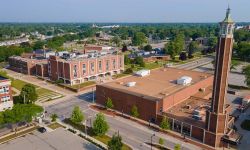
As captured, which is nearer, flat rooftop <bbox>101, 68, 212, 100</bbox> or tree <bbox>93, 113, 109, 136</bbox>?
tree <bbox>93, 113, 109, 136</bbox>

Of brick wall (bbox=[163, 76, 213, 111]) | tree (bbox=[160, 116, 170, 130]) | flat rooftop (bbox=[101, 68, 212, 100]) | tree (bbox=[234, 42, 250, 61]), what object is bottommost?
tree (bbox=[160, 116, 170, 130])

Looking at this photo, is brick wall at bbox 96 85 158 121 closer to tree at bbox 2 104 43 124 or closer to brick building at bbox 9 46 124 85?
tree at bbox 2 104 43 124

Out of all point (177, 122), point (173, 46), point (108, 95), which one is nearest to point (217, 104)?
point (177, 122)

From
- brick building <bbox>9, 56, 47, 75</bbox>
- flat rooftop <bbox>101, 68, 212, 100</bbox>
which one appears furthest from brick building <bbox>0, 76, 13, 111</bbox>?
brick building <bbox>9, 56, 47, 75</bbox>

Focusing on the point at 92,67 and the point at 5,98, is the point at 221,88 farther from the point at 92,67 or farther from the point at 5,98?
the point at 92,67

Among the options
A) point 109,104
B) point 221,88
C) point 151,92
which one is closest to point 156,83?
point 151,92

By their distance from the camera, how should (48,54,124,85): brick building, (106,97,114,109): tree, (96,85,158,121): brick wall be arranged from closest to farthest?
(96,85,158,121): brick wall, (106,97,114,109): tree, (48,54,124,85): brick building

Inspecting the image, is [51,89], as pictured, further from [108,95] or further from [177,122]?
[177,122]
